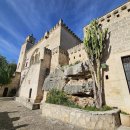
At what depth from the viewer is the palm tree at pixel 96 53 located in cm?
750

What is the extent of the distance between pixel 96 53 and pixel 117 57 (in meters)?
1.59

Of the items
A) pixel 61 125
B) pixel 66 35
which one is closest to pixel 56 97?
pixel 61 125

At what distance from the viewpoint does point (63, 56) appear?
14469mm

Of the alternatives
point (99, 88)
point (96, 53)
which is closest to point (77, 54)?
point (96, 53)

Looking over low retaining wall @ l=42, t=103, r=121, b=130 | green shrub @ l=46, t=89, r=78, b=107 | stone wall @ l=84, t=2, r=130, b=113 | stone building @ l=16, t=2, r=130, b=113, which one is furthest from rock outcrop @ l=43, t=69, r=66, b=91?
stone wall @ l=84, t=2, r=130, b=113

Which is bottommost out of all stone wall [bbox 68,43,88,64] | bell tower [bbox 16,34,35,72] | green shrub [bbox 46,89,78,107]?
green shrub [bbox 46,89,78,107]

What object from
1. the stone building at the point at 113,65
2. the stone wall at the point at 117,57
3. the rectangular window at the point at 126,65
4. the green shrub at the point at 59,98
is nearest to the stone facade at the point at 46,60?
Result: the stone building at the point at 113,65

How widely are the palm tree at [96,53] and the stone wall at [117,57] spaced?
1.80 feet

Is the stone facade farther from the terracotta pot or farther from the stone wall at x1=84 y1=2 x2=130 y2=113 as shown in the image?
the terracotta pot

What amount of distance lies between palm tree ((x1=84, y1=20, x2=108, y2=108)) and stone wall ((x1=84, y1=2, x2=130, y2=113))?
21.6 inches

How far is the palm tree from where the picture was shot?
750 cm

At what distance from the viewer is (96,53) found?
8.23m

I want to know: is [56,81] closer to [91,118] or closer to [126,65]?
[91,118]

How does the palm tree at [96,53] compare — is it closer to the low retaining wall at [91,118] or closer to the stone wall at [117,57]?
the stone wall at [117,57]
